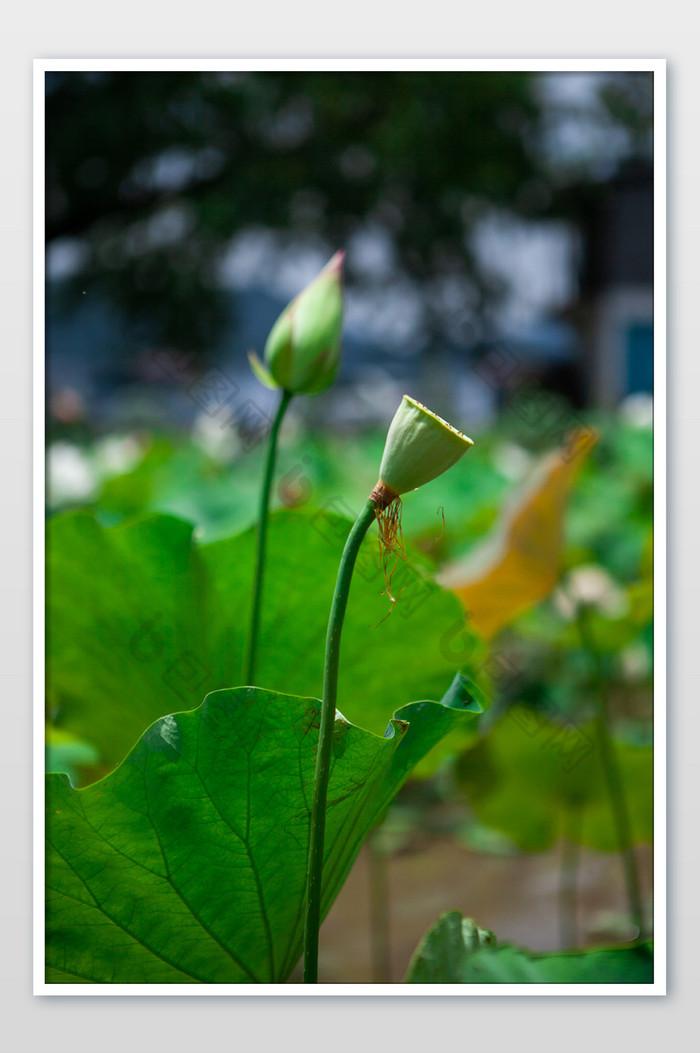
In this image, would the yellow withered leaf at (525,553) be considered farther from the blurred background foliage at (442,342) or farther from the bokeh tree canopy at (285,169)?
the bokeh tree canopy at (285,169)

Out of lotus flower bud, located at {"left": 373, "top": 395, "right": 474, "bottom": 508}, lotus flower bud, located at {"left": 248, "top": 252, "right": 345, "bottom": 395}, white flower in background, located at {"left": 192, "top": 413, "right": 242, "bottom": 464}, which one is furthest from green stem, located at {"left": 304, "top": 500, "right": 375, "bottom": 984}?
white flower in background, located at {"left": 192, "top": 413, "right": 242, "bottom": 464}

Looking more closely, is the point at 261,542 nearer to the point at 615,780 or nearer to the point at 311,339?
the point at 311,339

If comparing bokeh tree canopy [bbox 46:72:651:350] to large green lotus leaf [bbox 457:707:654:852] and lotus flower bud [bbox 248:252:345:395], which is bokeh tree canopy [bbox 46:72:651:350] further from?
large green lotus leaf [bbox 457:707:654:852]

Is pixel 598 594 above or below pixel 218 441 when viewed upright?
below

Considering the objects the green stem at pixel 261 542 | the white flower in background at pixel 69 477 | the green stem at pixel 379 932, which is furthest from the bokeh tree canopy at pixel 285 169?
the green stem at pixel 379 932

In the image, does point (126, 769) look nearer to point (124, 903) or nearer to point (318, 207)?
point (124, 903)

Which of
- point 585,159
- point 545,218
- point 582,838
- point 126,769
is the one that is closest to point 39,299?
point 126,769

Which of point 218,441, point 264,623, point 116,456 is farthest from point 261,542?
point 218,441
